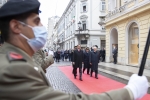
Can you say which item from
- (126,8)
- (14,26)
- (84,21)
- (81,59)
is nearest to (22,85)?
(14,26)

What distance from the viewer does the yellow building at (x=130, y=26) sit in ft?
43.5

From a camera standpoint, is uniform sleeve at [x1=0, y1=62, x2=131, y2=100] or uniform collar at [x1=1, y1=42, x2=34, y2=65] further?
uniform collar at [x1=1, y1=42, x2=34, y2=65]

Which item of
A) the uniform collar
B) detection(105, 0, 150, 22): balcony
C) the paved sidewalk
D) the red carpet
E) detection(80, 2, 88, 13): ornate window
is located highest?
detection(80, 2, 88, 13): ornate window

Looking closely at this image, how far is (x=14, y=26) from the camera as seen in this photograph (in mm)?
1212

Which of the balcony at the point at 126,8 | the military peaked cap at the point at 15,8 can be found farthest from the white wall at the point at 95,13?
the military peaked cap at the point at 15,8

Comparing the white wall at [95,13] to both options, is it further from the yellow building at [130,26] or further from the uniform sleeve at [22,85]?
the uniform sleeve at [22,85]

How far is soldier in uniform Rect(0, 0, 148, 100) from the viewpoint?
3.01 feet

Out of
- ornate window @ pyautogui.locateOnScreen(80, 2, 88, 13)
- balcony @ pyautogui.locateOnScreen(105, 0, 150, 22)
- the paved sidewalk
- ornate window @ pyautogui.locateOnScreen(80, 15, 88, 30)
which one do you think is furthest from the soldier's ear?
ornate window @ pyautogui.locateOnScreen(80, 2, 88, 13)

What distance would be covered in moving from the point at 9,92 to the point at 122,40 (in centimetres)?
1615

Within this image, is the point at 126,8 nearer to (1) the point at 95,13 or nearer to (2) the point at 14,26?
(2) the point at 14,26

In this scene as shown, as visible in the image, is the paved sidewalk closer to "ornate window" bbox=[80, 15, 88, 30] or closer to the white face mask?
the white face mask

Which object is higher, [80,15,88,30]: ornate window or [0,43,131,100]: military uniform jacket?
[80,15,88,30]: ornate window

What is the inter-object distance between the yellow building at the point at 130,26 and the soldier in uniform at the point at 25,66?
12.2 metres

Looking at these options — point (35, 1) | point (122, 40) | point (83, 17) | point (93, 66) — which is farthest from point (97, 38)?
point (35, 1)
